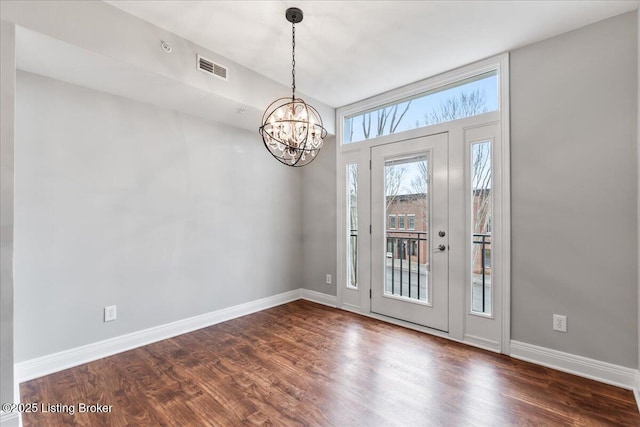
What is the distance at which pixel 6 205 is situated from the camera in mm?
1776

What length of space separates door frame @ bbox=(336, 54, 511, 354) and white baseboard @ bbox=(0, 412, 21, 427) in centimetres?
311

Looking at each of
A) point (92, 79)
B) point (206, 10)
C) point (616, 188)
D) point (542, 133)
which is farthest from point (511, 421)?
point (92, 79)

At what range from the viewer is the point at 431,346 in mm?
2859

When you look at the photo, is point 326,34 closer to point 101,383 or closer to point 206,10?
point 206,10

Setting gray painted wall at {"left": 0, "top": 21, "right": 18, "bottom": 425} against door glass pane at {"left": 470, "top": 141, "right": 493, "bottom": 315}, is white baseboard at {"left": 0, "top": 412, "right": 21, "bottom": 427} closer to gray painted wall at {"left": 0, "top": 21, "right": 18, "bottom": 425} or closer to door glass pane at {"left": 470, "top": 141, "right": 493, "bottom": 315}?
gray painted wall at {"left": 0, "top": 21, "right": 18, "bottom": 425}

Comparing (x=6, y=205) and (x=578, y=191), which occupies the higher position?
(x=578, y=191)

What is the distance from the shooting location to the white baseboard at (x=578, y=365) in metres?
2.16

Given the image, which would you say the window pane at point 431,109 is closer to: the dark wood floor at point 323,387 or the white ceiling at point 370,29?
the white ceiling at point 370,29

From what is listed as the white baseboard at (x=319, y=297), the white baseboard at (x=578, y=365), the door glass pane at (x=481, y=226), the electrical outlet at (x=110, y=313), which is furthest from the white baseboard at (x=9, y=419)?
the white baseboard at (x=578, y=365)

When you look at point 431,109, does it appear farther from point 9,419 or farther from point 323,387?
point 9,419

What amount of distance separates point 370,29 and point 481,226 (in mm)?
2080

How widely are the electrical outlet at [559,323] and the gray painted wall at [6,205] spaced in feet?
12.7

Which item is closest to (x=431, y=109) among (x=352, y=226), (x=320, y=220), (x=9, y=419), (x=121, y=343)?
(x=352, y=226)

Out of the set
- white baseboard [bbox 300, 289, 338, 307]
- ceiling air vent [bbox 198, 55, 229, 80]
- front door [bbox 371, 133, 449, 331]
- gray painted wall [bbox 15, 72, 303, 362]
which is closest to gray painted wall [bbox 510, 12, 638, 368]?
front door [bbox 371, 133, 449, 331]
